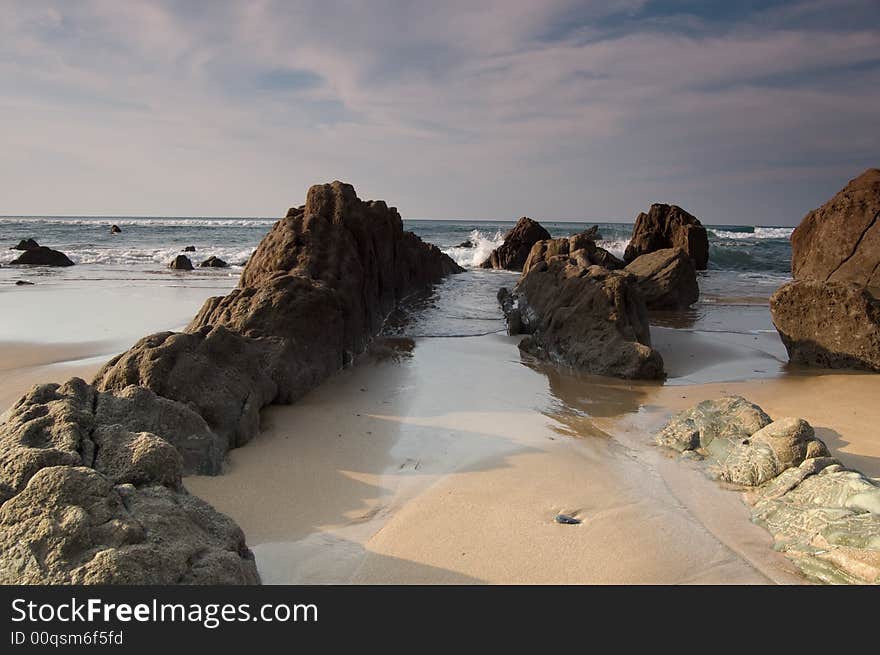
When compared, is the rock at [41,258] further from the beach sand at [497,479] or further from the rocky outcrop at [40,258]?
the beach sand at [497,479]

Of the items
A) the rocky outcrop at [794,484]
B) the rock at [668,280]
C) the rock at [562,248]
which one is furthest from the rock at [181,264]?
the rocky outcrop at [794,484]

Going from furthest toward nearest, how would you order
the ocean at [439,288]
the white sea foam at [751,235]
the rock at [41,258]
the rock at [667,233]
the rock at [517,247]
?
the white sea foam at [751,235]
the rock at [517,247]
the rock at [667,233]
the rock at [41,258]
the ocean at [439,288]

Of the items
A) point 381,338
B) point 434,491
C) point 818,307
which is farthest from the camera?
point 381,338

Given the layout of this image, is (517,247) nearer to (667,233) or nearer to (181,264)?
(667,233)

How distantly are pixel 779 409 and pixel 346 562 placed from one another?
4.65m

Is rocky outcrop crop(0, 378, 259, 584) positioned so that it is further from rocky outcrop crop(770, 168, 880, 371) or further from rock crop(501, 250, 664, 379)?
rocky outcrop crop(770, 168, 880, 371)

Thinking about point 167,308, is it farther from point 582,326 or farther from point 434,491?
point 434,491

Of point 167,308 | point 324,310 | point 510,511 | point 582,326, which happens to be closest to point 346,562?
point 510,511

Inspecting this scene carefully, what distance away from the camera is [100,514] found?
224 centimetres

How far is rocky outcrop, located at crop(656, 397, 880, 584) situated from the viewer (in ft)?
9.47

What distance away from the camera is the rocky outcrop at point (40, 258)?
887 inches

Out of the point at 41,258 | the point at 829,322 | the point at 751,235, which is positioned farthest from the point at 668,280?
the point at 751,235

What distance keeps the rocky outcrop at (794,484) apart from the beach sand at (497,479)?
0.50 feet
